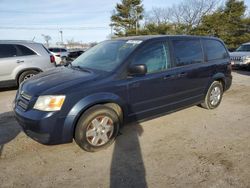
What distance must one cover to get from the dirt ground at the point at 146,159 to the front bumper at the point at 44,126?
0.35 m

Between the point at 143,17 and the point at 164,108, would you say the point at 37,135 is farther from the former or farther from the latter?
the point at 143,17

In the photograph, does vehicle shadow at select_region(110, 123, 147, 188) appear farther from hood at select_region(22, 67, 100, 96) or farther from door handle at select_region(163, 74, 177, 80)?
hood at select_region(22, 67, 100, 96)

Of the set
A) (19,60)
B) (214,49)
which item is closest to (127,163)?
(214,49)

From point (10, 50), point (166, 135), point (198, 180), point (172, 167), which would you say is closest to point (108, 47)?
point (166, 135)

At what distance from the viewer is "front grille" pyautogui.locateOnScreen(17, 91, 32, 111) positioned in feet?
11.7

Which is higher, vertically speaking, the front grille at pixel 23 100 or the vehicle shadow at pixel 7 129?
the front grille at pixel 23 100

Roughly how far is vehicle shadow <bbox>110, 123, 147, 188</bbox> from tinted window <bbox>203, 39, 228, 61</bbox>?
2.45 m

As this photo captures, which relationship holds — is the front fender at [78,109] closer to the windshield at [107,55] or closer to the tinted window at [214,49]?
the windshield at [107,55]

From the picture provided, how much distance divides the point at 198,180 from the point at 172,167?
0.41 meters

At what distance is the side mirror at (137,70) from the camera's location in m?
3.83

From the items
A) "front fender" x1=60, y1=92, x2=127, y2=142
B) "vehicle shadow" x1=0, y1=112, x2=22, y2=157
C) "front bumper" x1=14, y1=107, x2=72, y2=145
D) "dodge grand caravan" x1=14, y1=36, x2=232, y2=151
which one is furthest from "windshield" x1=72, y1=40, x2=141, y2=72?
"vehicle shadow" x1=0, y1=112, x2=22, y2=157

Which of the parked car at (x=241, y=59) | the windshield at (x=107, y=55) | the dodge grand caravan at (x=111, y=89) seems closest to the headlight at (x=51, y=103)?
the dodge grand caravan at (x=111, y=89)

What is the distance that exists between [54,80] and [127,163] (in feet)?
5.49

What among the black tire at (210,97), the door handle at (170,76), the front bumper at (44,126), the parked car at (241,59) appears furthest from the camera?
the parked car at (241,59)
